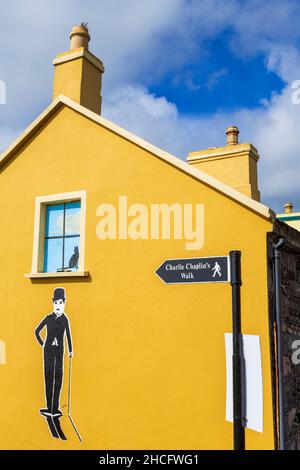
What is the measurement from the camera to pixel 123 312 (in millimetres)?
7598

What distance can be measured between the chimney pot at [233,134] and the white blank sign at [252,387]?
6.04 m

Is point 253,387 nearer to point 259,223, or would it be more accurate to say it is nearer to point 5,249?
point 259,223

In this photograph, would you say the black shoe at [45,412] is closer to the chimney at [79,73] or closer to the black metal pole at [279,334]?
the black metal pole at [279,334]

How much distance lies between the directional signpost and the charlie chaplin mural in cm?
212

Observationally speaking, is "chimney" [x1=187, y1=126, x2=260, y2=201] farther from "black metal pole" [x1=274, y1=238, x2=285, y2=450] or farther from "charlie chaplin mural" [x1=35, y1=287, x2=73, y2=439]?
"charlie chaplin mural" [x1=35, y1=287, x2=73, y2=439]

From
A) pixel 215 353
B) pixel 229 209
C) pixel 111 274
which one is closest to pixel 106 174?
pixel 111 274

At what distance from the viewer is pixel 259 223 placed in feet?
22.2

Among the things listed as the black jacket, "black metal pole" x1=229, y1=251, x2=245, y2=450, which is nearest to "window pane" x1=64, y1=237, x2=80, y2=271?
the black jacket

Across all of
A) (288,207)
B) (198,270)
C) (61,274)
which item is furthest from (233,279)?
(288,207)

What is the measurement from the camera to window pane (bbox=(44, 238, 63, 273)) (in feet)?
27.8

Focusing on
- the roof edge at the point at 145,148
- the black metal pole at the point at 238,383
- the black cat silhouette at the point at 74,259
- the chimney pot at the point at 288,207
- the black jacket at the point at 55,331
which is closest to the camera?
the black metal pole at the point at 238,383

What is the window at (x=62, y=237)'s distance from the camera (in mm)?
8352

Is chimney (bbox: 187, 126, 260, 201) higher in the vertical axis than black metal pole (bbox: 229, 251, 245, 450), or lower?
higher

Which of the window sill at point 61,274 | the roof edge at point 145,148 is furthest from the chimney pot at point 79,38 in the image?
the window sill at point 61,274
